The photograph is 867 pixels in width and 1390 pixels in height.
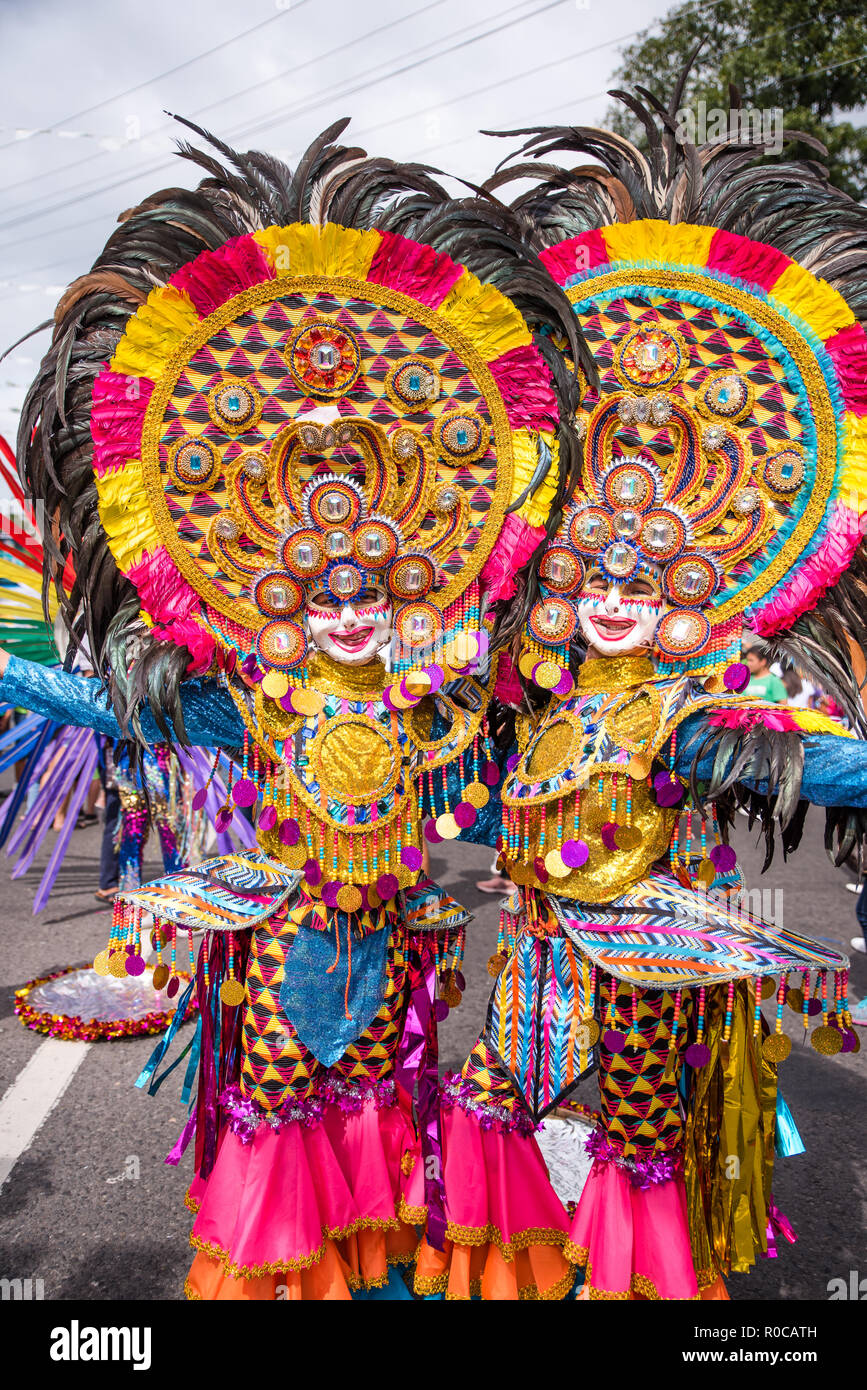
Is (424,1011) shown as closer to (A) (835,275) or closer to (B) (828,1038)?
(B) (828,1038)

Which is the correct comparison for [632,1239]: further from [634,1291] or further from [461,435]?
[461,435]

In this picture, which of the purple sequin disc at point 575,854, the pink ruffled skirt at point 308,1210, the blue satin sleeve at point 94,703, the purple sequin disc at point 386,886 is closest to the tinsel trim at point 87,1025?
the pink ruffled skirt at point 308,1210

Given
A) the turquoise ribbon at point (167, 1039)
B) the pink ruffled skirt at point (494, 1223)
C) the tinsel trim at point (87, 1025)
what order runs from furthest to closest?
the tinsel trim at point (87, 1025) → the turquoise ribbon at point (167, 1039) → the pink ruffled skirt at point (494, 1223)

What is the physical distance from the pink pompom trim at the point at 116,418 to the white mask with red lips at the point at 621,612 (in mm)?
1141

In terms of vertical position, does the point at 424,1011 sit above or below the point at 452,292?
below

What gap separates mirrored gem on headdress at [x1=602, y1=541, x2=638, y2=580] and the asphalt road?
111 centimetres

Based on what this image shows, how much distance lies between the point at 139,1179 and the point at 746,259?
317 cm

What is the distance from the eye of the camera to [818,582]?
2391 mm

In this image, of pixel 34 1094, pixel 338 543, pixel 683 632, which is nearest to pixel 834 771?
pixel 683 632

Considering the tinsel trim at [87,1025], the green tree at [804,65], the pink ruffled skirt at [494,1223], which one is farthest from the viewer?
the green tree at [804,65]

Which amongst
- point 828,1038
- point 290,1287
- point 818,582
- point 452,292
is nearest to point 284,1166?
point 290,1287

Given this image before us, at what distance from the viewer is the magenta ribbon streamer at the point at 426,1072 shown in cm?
245

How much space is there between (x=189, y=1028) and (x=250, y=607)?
8.46 ft

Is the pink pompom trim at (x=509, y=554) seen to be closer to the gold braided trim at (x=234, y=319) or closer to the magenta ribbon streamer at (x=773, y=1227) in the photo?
the gold braided trim at (x=234, y=319)
